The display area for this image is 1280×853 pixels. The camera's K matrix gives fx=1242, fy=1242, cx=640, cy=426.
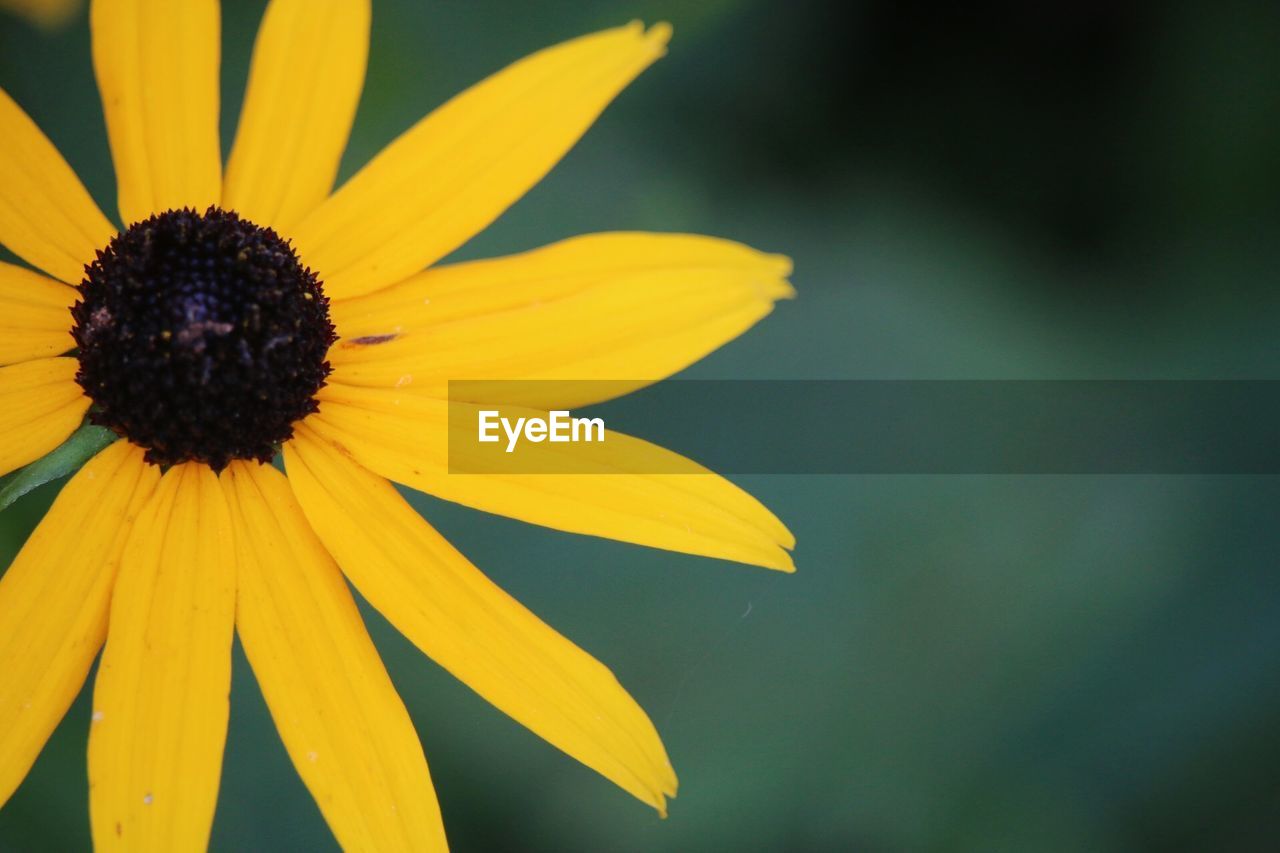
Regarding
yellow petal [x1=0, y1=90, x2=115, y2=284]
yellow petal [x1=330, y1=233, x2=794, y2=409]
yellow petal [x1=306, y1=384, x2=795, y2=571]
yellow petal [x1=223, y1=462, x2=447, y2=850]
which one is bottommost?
yellow petal [x1=223, y1=462, x2=447, y2=850]

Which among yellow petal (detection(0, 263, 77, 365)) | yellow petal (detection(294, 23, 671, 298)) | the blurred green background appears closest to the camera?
yellow petal (detection(0, 263, 77, 365))

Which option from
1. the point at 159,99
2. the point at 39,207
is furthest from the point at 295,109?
the point at 39,207

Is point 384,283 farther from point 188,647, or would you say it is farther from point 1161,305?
point 1161,305

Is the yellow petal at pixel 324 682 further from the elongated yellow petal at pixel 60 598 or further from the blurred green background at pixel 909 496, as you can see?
the blurred green background at pixel 909 496

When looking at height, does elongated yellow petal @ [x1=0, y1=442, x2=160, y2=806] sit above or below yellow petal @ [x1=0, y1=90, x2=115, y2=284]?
below

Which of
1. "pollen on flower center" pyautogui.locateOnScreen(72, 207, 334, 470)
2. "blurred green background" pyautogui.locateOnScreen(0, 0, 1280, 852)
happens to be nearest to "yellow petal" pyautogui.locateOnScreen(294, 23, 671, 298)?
"pollen on flower center" pyautogui.locateOnScreen(72, 207, 334, 470)

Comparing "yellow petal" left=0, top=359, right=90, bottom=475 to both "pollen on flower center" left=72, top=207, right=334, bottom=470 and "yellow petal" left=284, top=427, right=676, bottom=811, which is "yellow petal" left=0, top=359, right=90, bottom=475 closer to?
"pollen on flower center" left=72, top=207, right=334, bottom=470
